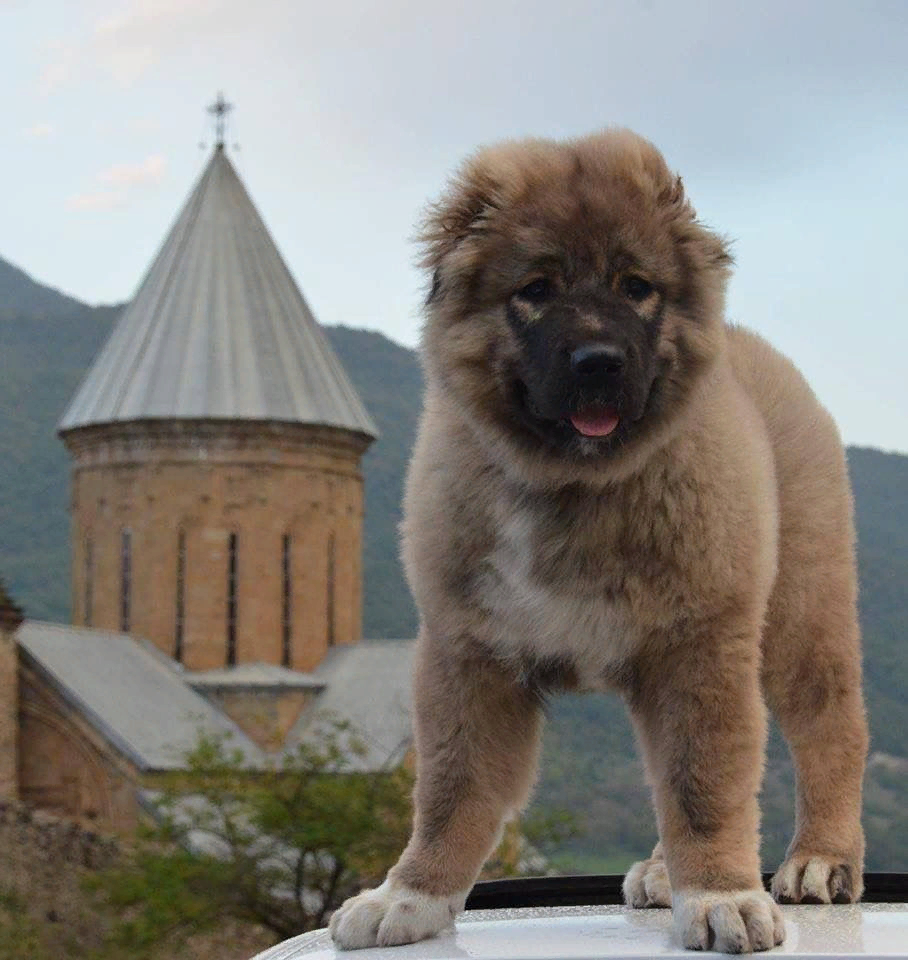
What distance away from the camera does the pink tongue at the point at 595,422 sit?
296cm

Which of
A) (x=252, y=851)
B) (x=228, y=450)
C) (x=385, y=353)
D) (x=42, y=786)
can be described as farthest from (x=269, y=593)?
(x=385, y=353)

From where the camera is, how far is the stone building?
3400 cm

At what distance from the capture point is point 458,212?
313cm

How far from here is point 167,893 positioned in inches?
934

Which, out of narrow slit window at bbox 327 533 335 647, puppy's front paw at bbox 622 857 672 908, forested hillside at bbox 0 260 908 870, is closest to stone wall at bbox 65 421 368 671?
narrow slit window at bbox 327 533 335 647

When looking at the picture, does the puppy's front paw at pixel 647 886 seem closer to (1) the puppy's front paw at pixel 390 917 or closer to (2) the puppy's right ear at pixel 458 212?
(1) the puppy's front paw at pixel 390 917

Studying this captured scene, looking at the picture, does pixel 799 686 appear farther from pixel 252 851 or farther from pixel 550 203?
pixel 252 851

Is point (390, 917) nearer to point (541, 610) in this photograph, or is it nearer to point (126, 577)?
point (541, 610)

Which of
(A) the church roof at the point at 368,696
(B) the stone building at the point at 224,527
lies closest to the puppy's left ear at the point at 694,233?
(A) the church roof at the point at 368,696

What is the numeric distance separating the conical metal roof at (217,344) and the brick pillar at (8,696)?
629 cm

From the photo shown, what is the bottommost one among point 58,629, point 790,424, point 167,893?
point 167,893

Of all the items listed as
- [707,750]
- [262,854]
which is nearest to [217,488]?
[262,854]

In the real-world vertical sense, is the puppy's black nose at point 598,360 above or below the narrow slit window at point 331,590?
above

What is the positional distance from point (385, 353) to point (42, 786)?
171 feet
